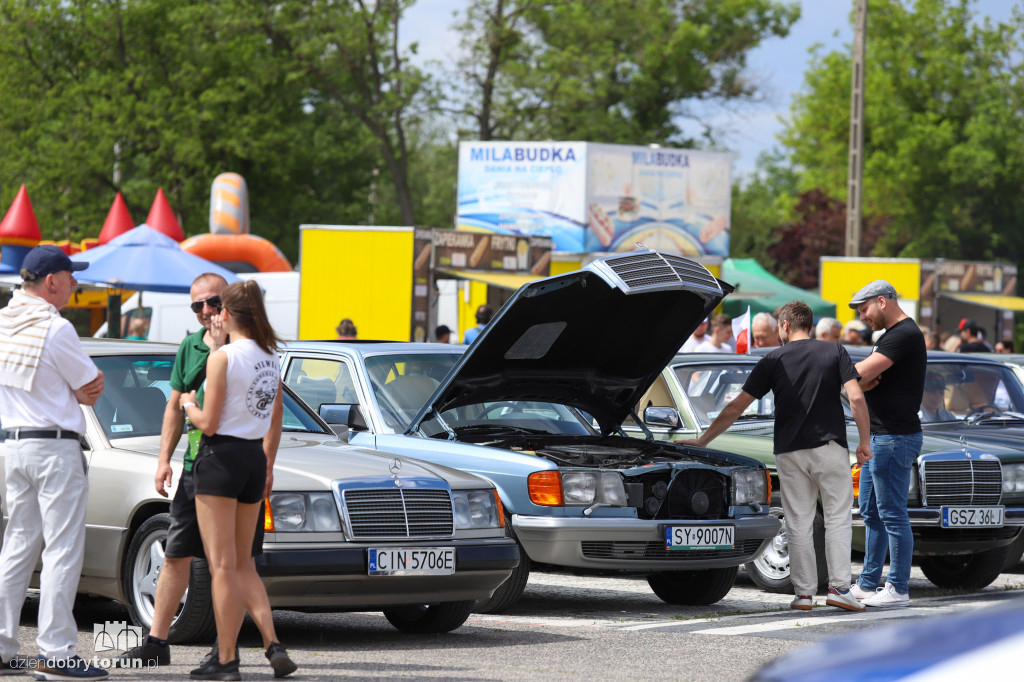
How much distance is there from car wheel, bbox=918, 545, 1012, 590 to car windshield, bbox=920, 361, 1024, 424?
1083mm

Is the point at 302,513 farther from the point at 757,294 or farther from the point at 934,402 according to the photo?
the point at 757,294

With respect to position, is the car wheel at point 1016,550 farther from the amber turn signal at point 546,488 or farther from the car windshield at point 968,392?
the amber turn signal at point 546,488

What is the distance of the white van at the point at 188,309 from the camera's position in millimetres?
26328

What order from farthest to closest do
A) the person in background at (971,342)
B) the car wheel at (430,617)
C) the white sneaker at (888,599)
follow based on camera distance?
1. the person in background at (971,342)
2. the white sneaker at (888,599)
3. the car wheel at (430,617)

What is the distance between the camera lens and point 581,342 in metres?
9.45

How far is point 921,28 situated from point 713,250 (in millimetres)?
30271

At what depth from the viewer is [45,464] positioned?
6.11 meters

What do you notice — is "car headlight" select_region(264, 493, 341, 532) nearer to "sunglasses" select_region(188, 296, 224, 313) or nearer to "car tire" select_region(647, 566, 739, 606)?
"sunglasses" select_region(188, 296, 224, 313)

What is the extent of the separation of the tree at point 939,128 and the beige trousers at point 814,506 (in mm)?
46894

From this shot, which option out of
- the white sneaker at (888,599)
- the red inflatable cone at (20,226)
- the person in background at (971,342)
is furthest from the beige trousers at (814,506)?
the red inflatable cone at (20,226)

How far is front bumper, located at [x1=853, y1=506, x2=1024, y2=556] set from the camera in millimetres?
9750

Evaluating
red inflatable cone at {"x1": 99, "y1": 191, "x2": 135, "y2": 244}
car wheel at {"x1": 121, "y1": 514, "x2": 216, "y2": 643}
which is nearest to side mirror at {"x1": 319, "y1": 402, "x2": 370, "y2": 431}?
car wheel at {"x1": 121, "y1": 514, "x2": 216, "y2": 643}

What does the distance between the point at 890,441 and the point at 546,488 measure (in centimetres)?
238

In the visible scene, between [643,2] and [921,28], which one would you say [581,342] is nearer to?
[643,2]
